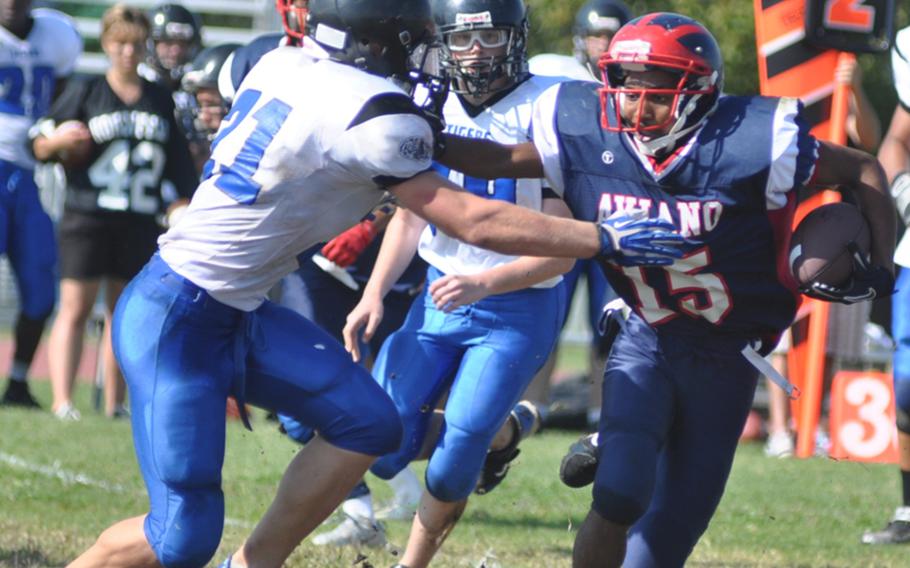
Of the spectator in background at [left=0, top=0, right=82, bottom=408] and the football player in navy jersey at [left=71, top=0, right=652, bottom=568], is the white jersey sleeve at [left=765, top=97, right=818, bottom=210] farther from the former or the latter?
the spectator in background at [left=0, top=0, right=82, bottom=408]

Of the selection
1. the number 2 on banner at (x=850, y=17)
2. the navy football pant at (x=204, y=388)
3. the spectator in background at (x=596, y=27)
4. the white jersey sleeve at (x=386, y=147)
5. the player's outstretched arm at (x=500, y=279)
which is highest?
the white jersey sleeve at (x=386, y=147)

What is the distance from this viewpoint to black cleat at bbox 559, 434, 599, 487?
434 centimetres

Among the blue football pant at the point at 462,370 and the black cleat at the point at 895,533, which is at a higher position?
the blue football pant at the point at 462,370

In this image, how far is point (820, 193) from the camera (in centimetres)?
793

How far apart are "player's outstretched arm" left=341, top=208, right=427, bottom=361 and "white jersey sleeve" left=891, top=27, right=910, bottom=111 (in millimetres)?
2050

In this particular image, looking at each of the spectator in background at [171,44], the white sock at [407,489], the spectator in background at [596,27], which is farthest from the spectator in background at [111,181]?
the white sock at [407,489]

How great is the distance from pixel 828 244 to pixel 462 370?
1369 mm

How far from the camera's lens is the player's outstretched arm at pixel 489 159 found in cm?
411

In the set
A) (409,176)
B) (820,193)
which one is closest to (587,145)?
(409,176)

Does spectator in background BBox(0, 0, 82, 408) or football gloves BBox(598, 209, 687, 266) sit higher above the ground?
football gloves BBox(598, 209, 687, 266)

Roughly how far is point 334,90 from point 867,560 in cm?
275

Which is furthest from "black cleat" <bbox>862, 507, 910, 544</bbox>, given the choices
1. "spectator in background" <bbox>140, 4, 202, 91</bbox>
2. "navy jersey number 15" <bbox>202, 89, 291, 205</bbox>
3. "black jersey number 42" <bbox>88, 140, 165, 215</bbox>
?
"spectator in background" <bbox>140, 4, 202, 91</bbox>

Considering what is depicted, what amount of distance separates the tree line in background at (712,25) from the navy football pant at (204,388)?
769cm

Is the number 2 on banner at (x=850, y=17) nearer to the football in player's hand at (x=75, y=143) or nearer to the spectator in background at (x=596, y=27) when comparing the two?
the spectator in background at (x=596, y=27)
